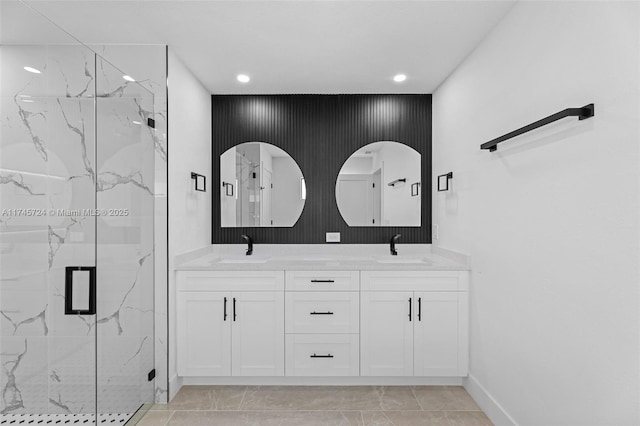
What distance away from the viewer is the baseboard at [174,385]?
8.19ft

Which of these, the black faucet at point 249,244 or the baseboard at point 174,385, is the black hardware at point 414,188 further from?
the baseboard at point 174,385

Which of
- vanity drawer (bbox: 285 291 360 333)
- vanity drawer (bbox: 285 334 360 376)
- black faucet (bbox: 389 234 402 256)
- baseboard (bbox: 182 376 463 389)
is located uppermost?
black faucet (bbox: 389 234 402 256)

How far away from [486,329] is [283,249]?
1792 mm

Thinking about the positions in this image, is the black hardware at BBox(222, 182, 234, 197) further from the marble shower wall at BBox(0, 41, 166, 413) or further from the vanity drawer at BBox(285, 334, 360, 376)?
the vanity drawer at BBox(285, 334, 360, 376)

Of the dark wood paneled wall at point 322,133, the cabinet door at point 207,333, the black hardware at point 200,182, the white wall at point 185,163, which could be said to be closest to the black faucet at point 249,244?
the dark wood paneled wall at point 322,133

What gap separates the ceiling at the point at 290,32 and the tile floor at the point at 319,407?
2.21 meters

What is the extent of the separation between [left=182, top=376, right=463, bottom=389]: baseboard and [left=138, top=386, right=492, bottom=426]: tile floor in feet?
0.11

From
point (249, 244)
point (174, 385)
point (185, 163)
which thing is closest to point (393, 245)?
point (249, 244)

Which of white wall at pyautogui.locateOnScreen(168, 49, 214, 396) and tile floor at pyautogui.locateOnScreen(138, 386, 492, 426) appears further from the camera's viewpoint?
white wall at pyautogui.locateOnScreen(168, 49, 214, 396)

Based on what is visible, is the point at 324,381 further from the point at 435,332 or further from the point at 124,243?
the point at 124,243

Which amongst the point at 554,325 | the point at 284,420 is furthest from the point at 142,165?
the point at 554,325

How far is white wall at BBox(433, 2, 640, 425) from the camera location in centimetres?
128

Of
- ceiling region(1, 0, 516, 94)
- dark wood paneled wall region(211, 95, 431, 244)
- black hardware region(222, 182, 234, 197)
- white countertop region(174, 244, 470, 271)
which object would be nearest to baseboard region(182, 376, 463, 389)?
white countertop region(174, 244, 470, 271)

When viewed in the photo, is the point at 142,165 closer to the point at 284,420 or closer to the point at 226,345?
the point at 226,345
